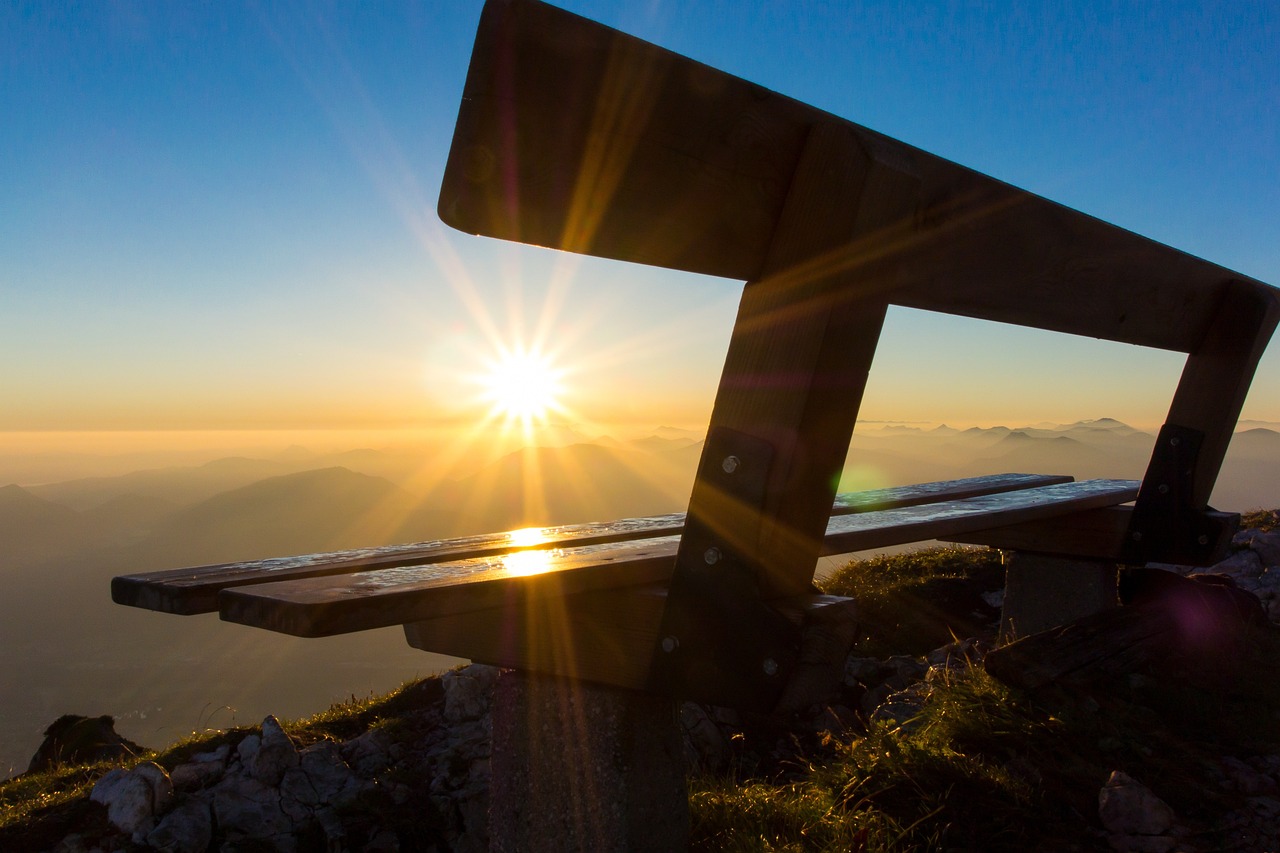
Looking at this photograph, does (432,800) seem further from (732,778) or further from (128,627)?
(128,627)

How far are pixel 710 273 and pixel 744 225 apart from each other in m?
0.10

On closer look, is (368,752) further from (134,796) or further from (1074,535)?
(1074,535)

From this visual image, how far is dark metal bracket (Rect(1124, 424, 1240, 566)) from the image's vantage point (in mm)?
3070

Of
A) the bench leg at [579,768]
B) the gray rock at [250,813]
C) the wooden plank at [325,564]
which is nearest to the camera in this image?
the wooden plank at [325,564]

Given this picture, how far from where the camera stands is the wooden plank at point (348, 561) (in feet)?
5.05

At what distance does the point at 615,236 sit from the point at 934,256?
2.39 feet

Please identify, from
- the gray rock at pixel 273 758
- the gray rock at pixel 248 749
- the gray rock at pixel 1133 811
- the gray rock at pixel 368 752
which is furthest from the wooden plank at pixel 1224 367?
the gray rock at pixel 248 749

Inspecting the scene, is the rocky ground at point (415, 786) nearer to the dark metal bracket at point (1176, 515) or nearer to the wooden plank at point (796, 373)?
the dark metal bracket at point (1176, 515)

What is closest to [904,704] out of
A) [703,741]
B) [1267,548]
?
[703,741]

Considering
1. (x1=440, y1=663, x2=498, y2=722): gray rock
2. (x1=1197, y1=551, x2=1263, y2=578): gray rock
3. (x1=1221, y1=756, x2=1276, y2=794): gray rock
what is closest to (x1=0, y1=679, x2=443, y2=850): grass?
(x1=440, y1=663, x2=498, y2=722): gray rock

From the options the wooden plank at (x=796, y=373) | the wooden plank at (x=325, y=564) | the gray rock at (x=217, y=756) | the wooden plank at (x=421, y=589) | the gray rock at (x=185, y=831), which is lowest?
the gray rock at (x=185, y=831)

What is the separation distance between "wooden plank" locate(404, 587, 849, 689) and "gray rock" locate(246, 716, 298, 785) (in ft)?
6.44

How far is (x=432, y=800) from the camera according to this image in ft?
10.8

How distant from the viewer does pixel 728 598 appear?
1.38 metres
